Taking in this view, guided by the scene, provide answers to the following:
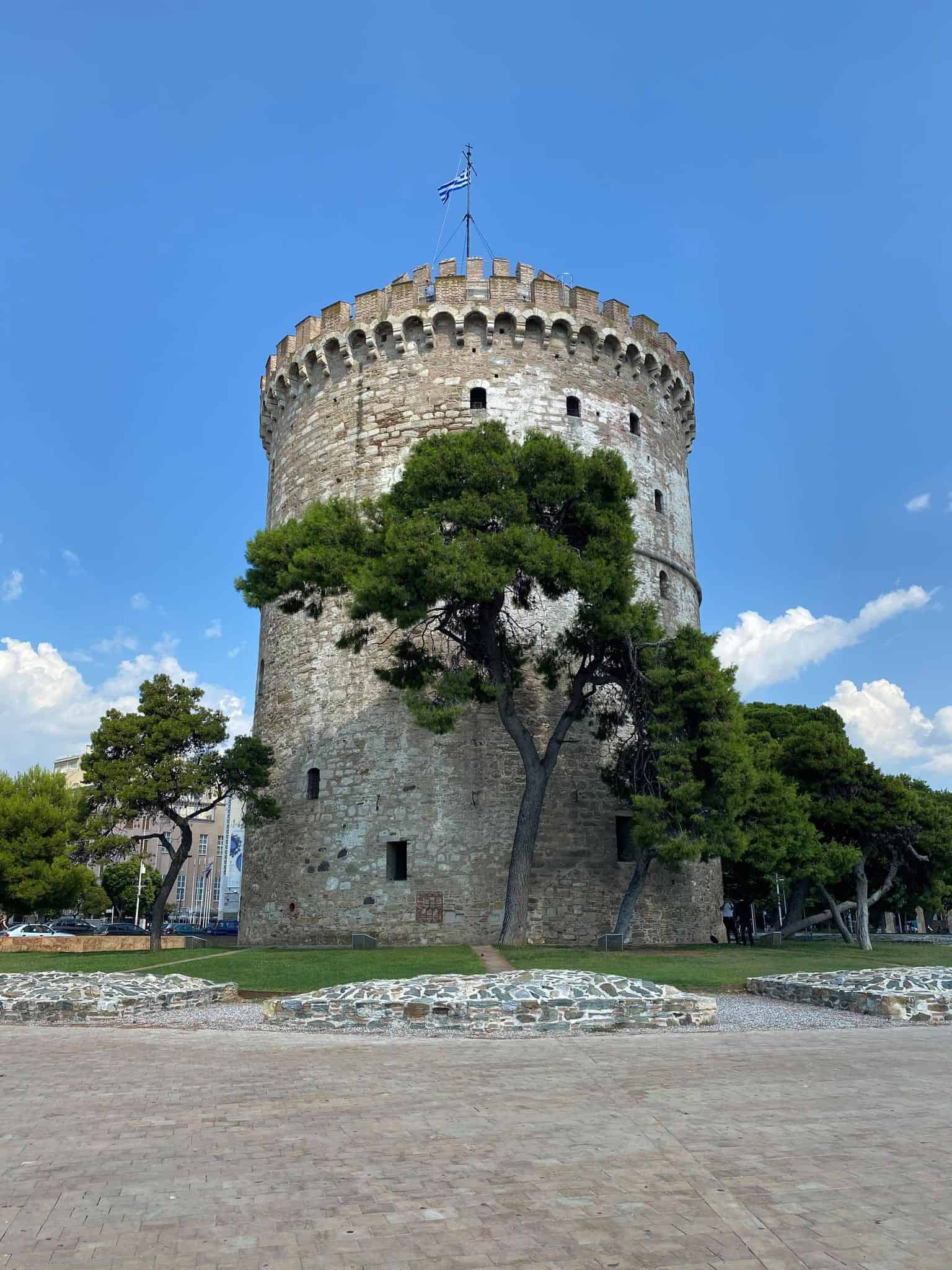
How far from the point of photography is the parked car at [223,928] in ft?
153

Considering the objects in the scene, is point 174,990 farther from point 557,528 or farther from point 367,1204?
point 557,528

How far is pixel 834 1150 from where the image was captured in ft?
16.0

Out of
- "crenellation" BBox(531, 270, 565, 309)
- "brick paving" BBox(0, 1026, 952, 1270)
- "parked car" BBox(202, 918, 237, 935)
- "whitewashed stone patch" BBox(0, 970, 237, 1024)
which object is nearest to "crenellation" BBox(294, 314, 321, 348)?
"crenellation" BBox(531, 270, 565, 309)

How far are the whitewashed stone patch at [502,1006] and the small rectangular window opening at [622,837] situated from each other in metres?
11.2

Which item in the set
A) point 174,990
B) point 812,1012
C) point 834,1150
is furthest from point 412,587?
point 834,1150

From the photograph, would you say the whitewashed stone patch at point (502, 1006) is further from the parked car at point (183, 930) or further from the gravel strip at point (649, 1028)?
the parked car at point (183, 930)

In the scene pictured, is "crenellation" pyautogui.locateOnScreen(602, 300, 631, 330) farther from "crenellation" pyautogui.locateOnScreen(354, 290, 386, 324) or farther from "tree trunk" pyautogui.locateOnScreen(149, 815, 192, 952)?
"tree trunk" pyautogui.locateOnScreen(149, 815, 192, 952)

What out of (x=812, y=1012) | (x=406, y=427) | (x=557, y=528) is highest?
(x=406, y=427)

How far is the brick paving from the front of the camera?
3566 mm

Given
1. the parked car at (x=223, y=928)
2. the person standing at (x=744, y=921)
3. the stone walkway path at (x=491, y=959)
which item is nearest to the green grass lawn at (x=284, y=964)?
the stone walkway path at (x=491, y=959)

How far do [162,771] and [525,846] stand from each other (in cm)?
895

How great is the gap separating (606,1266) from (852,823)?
24259mm

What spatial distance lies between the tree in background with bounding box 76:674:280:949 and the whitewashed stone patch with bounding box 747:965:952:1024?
42.9 ft

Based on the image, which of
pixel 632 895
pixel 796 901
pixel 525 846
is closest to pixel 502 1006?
pixel 525 846
